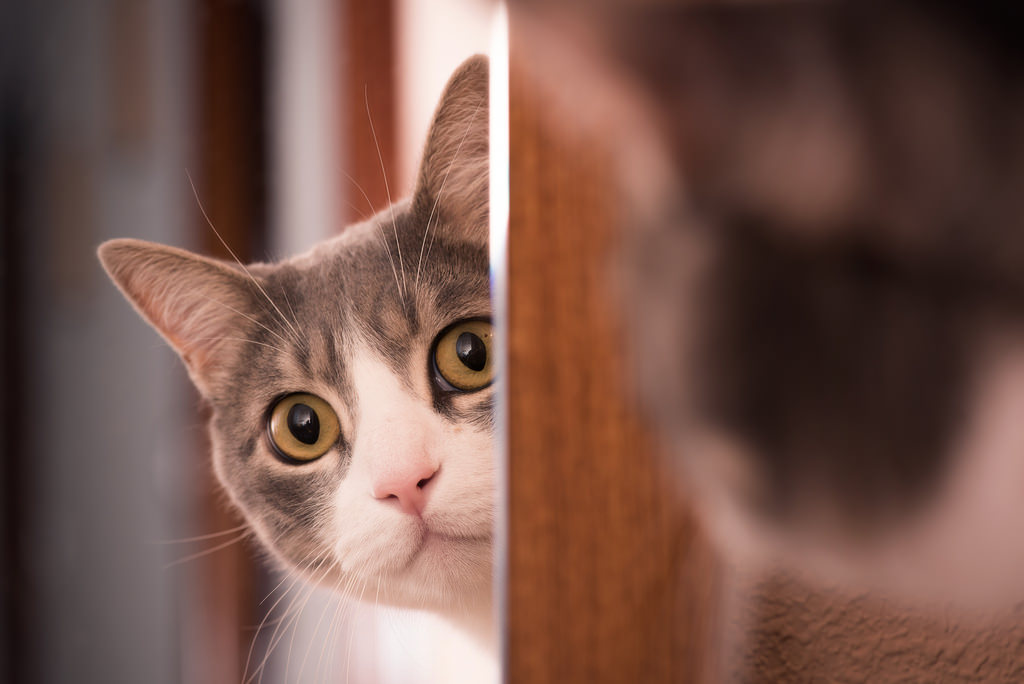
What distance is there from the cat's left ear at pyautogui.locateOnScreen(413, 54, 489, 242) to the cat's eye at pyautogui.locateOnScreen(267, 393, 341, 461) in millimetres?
129

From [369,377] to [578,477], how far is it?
0.51 ft

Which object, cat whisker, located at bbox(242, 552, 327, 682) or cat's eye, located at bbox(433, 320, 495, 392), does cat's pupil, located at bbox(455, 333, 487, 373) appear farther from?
cat whisker, located at bbox(242, 552, 327, 682)

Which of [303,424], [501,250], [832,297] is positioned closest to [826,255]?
[832,297]

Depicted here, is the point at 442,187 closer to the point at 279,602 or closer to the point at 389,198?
the point at 389,198

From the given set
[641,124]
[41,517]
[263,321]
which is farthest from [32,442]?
[641,124]

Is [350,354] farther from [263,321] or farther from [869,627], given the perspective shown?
[869,627]

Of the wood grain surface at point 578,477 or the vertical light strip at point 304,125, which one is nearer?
the wood grain surface at point 578,477

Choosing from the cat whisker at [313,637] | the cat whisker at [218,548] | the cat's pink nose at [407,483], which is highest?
the cat's pink nose at [407,483]

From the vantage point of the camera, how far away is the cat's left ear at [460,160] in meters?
0.35

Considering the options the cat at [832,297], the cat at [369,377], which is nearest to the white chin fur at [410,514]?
the cat at [369,377]

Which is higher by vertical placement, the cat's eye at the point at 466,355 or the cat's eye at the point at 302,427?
the cat's eye at the point at 466,355

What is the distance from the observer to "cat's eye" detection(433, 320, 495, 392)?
360 mm

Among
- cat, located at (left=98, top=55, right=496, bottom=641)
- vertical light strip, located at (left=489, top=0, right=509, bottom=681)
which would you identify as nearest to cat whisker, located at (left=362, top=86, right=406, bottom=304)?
cat, located at (left=98, top=55, right=496, bottom=641)

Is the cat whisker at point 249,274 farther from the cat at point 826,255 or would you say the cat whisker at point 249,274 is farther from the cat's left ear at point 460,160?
the cat at point 826,255
